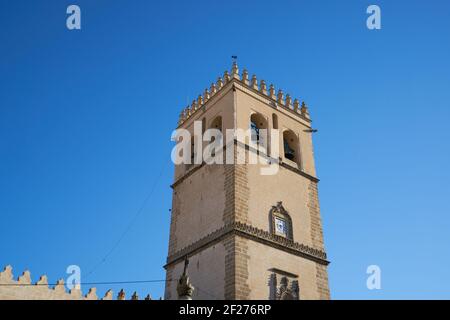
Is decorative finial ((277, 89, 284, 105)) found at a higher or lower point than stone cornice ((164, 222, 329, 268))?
higher

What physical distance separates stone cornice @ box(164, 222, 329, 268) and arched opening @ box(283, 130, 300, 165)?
5.38 metres

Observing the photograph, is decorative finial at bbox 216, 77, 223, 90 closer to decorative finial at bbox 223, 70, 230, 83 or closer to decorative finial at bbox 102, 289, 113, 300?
decorative finial at bbox 223, 70, 230, 83

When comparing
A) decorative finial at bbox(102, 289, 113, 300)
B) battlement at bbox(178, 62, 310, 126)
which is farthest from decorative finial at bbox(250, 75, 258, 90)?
decorative finial at bbox(102, 289, 113, 300)

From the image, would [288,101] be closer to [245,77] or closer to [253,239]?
[245,77]

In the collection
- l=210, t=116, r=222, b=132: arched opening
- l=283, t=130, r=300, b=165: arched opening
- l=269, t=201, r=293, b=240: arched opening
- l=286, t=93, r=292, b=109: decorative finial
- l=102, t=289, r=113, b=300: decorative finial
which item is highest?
l=286, t=93, r=292, b=109: decorative finial

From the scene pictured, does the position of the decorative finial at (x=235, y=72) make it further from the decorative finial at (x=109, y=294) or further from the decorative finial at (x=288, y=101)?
the decorative finial at (x=109, y=294)

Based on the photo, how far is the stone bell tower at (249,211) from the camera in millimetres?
19172

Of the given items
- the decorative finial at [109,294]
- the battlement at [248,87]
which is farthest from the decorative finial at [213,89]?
the decorative finial at [109,294]

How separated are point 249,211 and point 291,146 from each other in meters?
6.96

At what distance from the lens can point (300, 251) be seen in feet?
69.7

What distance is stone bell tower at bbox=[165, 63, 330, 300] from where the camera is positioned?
62.9ft
